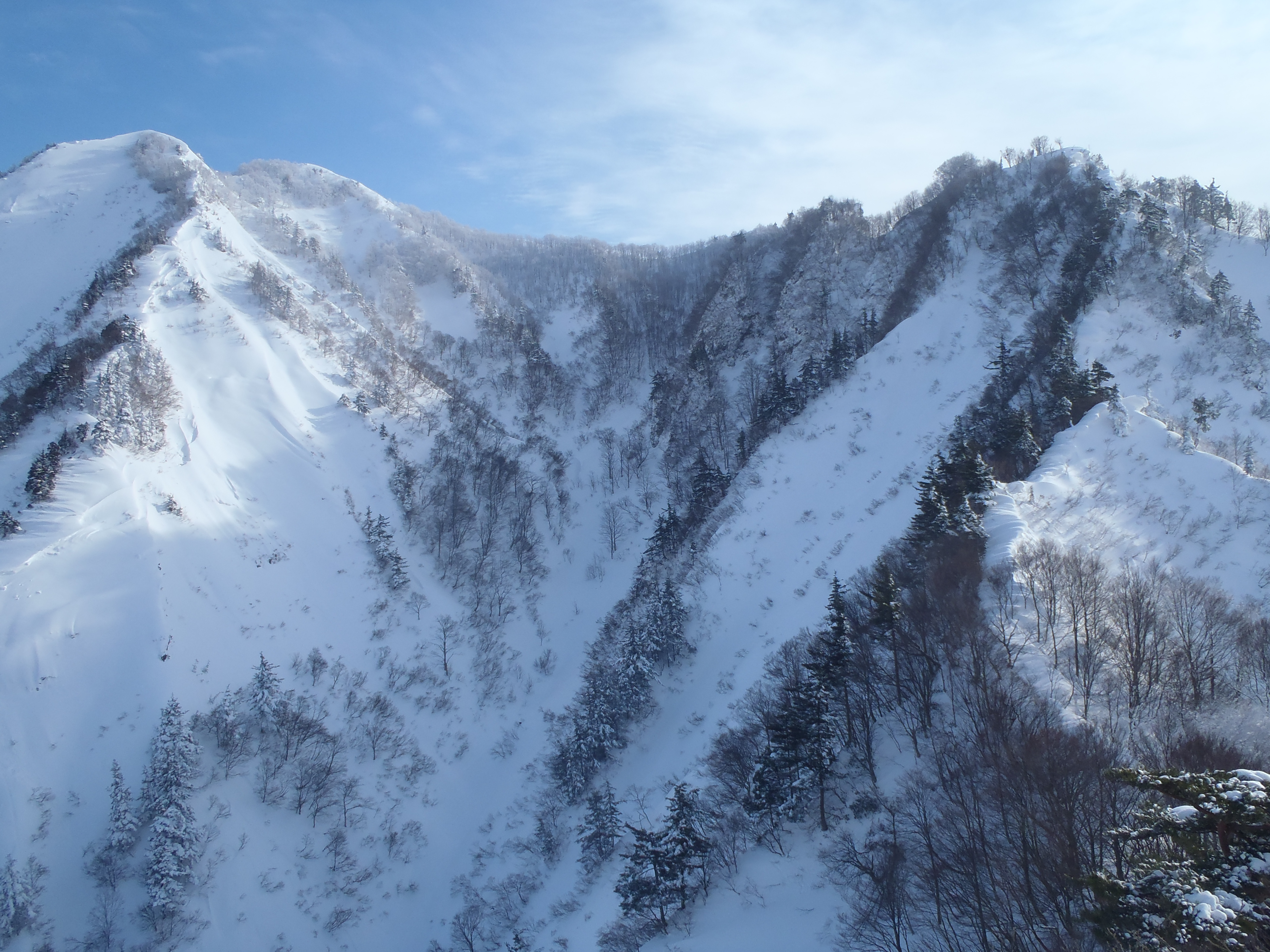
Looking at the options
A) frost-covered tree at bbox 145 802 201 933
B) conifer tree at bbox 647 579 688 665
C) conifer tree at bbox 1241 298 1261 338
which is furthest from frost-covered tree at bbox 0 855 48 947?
conifer tree at bbox 1241 298 1261 338

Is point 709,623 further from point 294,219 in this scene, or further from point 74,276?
point 294,219

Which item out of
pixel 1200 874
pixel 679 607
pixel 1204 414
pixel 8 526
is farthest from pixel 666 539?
pixel 1200 874

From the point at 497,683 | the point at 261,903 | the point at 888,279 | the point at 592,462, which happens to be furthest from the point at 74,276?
the point at 888,279

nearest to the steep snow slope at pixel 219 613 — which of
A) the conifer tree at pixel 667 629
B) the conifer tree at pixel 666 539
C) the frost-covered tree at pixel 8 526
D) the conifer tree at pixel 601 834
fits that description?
the frost-covered tree at pixel 8 526

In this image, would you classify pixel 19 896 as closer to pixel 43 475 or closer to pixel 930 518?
pixel 43 475

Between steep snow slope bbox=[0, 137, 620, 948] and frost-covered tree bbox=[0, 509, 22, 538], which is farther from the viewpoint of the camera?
frost-covered tree bbox=[0, 509, 22, 538]

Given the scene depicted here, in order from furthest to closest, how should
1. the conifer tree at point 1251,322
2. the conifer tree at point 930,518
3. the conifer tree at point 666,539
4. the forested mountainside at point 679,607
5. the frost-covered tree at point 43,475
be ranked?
the conifer tree at point 666,539, the conifer tree at point 1251,322, the frost-covered tree at point 43,475, the conifer tree at point 930,518, the forested mountainside at point 679,607

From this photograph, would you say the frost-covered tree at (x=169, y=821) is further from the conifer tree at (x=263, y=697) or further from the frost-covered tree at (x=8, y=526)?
the frost-covered tree at (x=8, y=526)

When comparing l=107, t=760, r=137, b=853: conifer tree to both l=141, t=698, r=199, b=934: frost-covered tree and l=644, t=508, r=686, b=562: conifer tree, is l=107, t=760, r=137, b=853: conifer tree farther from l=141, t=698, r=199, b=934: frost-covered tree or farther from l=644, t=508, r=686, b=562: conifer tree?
l=644, t=508, r=686, b=562: conifer tree
